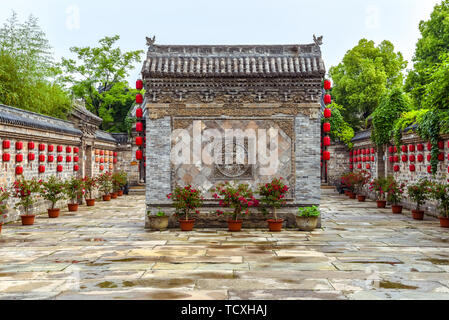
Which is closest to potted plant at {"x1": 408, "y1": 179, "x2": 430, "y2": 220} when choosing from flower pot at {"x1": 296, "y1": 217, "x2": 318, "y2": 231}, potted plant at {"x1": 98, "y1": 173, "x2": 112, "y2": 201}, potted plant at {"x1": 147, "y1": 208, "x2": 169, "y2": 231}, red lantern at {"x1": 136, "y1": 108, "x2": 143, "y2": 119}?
flower pot at {"x1": 296, "y1": 217, "x2": 318, "y2": 231}

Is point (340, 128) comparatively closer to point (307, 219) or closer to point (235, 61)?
point (235, 61)

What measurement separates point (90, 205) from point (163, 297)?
1390 cm

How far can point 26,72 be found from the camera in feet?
56.9

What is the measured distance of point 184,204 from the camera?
1155cm

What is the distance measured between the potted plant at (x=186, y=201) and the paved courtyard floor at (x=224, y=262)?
387 millimetres

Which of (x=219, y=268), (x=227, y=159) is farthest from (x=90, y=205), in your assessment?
(x=219, y=268)

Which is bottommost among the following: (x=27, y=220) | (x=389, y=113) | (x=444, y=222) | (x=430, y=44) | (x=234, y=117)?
(x=444, y=222)

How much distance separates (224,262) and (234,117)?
553cm

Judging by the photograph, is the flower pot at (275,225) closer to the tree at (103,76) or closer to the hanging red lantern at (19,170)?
the hanging red lantern at (19,170)

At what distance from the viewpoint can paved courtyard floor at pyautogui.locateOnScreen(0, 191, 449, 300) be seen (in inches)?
235

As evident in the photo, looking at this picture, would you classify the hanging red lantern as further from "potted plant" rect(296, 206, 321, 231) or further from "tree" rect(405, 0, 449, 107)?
"tree" rect(405, 0, 449, 107)

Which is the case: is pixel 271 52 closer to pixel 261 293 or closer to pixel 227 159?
pixel 227 159

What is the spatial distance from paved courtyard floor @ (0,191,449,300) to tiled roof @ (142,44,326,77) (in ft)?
14.5

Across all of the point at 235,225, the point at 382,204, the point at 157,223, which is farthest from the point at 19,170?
the point at 382,204
